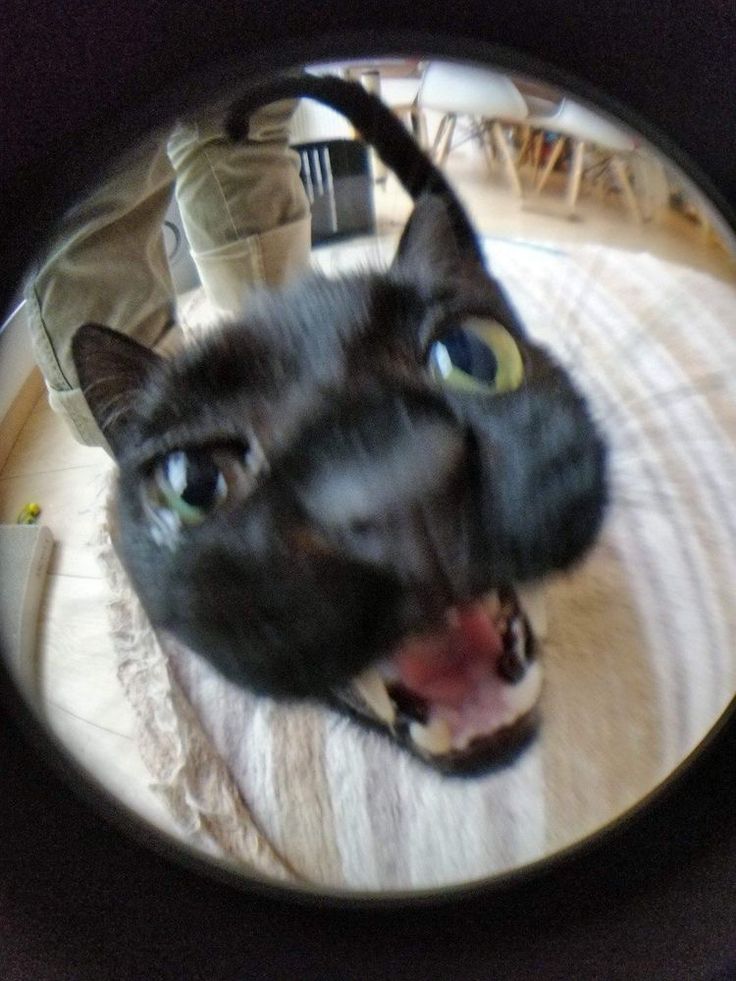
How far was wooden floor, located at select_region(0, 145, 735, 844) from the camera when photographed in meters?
0.36

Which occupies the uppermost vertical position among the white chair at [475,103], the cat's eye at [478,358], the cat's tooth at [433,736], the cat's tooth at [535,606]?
the white chair at [475,103]

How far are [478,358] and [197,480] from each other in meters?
0.12

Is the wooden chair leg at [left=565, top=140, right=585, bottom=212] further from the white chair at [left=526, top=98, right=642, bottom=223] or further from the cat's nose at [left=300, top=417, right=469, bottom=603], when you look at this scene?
the cat's nose at [left=300, top=417, right=469, bottom=603]

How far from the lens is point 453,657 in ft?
1.19

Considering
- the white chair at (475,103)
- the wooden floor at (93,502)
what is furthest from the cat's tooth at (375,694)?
the white chair at (475,103)

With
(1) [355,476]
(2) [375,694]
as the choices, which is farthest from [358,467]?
(2) [375,694]

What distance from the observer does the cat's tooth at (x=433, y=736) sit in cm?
39

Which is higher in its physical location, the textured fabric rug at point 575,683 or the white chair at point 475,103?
the white chair at point 475,103

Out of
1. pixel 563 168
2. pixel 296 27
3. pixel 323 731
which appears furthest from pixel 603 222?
pixel 323 731

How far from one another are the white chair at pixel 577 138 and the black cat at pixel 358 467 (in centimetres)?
5

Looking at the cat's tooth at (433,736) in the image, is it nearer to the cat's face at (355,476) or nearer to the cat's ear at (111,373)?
the cat's face at (355,476)

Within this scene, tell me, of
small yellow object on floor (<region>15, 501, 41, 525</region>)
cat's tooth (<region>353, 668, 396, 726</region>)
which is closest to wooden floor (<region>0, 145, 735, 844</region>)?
small yellow object on floor (<region>15, 501, 41, 525</region>)

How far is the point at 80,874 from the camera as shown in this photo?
423 millimetres

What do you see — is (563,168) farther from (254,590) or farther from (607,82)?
(254,590)
